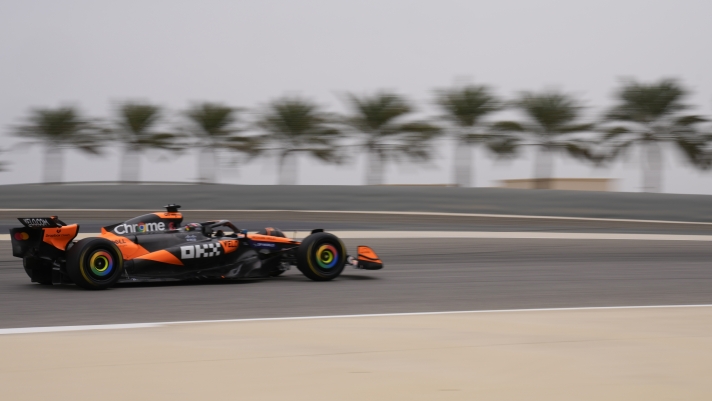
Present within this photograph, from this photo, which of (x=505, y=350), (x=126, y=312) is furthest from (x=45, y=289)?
(x=505, y=350)

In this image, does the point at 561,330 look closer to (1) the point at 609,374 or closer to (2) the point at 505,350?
(2) the point at 505,350

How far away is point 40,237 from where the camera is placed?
786 centimetres

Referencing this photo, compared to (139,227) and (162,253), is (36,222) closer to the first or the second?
(139,227)

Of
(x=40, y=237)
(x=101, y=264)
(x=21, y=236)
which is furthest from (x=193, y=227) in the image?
(x=21, y=236)

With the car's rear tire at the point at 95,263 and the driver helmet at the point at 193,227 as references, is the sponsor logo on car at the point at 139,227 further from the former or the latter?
the car's rear tire at the point at 95,263

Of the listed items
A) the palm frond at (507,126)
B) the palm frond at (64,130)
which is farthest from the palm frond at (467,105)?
the palm frond at (64,130)

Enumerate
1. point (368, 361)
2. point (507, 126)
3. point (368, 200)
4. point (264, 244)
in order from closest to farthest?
1. point (368, 361)
2. point (264, 244)
3. point (368, 200)
4. point (507, 126)

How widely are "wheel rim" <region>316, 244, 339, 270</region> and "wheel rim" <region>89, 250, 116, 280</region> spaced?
2366 mm

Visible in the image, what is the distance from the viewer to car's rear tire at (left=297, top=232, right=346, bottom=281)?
899 centimetres

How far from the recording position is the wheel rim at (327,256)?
912cm

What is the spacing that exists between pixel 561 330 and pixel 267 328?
2122mm

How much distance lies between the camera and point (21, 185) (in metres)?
23.9

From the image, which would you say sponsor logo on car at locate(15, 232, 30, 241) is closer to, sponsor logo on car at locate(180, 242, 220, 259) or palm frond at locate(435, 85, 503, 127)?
sponsor logo on car at locate(180, 242, 220, 259)

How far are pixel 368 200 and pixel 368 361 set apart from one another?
62.0 ft
